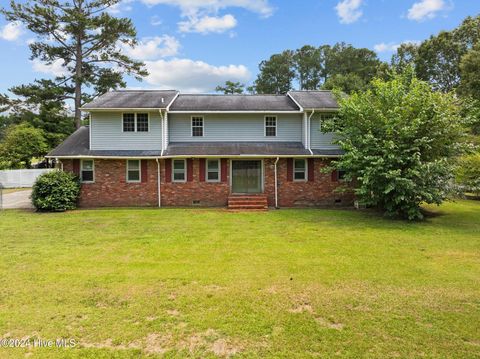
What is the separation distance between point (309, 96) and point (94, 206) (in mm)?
12918

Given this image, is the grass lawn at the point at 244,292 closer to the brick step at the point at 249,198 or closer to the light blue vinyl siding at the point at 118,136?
the brick step at the point at 249,198

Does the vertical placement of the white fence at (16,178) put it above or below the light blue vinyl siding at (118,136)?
below

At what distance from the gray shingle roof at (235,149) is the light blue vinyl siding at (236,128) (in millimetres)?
325

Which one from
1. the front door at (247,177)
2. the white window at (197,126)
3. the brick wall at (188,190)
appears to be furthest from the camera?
the white window at (197,126)

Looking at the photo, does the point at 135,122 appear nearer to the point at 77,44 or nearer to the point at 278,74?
the point at 77,44

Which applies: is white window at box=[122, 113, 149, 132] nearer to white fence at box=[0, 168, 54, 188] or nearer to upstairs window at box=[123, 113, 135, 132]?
upstairs window at box=[123, 113, 135, 132]

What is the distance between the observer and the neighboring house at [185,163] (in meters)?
15.0

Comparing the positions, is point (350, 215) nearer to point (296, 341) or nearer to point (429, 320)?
point (429, 320)

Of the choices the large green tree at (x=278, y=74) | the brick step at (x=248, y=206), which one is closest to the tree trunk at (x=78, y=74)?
the brick step at (x=248, y=206)

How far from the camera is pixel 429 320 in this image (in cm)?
423

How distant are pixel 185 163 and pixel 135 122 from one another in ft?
10.7

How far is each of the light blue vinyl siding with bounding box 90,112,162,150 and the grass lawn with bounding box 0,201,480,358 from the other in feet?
20.3

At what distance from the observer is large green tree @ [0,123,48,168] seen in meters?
26.4

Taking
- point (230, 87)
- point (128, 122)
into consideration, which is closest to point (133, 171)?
A: point (128, 122)
